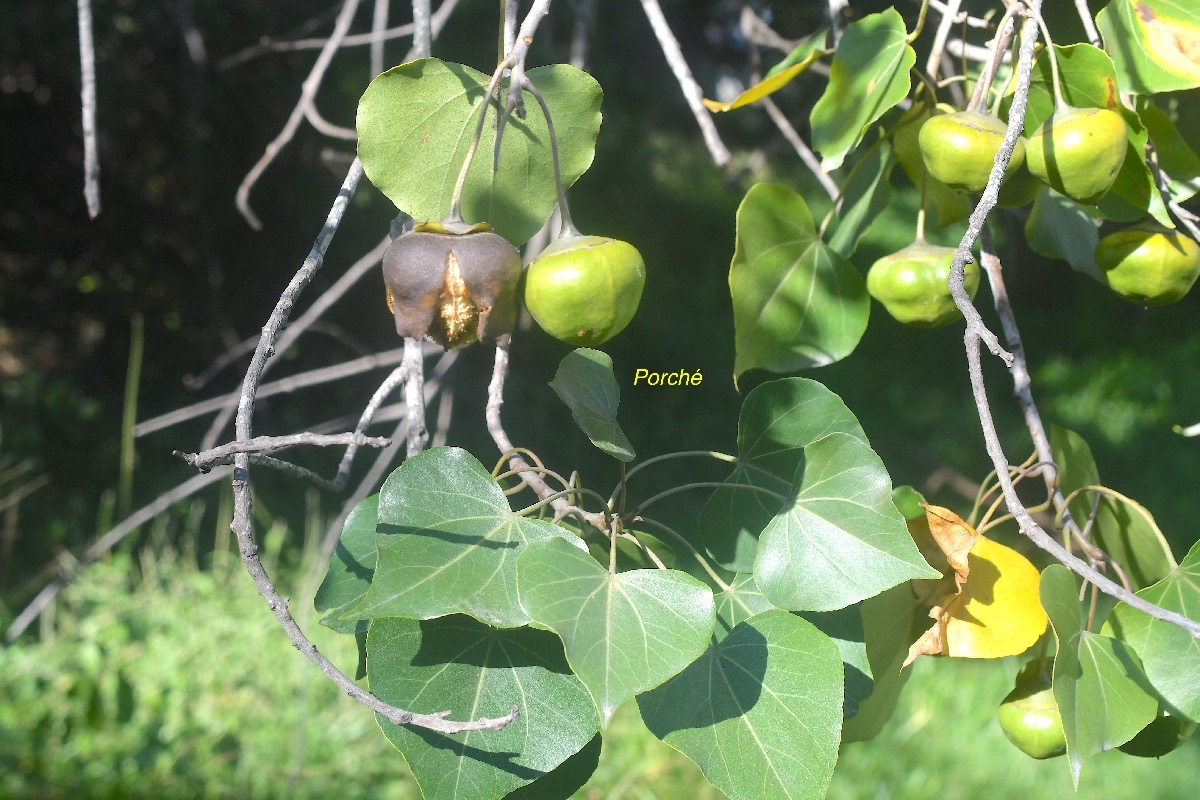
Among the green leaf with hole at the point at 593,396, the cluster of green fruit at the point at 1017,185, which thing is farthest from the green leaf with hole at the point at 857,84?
the green leaf with hole at the point at 593,396

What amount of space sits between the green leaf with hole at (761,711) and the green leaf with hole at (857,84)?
0.39 meters

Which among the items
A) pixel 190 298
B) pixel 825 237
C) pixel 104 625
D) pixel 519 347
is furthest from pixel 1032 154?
pixel 190 298

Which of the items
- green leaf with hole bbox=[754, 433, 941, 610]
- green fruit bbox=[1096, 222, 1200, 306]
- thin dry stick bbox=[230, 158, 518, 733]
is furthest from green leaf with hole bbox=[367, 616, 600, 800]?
green fruit bbox=[1096, 222, 1200, 306]

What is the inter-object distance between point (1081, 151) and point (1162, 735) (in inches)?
17.6

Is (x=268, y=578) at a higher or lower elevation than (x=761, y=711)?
higher

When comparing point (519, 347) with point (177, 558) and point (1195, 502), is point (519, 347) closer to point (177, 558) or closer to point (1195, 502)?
point (177, 558)

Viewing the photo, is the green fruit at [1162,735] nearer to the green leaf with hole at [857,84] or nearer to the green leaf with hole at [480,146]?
the green leaf with hole at [857,84]

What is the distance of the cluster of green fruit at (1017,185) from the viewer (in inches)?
28.1

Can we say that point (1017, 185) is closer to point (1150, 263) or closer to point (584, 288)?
point (1150, 263)

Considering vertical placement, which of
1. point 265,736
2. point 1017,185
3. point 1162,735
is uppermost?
point 1017,185

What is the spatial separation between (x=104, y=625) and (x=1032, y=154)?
2.56 metres

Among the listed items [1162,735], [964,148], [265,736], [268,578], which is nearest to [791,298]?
[964,148]

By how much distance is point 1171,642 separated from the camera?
0.68m

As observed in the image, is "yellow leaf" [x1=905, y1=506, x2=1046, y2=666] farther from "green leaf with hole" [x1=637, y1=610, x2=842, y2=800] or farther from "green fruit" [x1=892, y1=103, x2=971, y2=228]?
"green fruit" [x1=892, y1=103, x2=971, y2=228]
